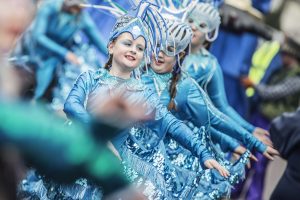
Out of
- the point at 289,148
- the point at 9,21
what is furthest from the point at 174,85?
the point at 9,21

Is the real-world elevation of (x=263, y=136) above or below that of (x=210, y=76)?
below

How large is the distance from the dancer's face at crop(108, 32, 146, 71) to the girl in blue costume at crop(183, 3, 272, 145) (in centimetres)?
46

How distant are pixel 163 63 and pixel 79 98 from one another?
0.48 metres

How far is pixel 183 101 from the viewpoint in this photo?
9.00ft

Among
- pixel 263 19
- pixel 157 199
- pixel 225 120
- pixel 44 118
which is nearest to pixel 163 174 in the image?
pixel 157 199

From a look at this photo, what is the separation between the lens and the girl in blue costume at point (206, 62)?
2.89 meters

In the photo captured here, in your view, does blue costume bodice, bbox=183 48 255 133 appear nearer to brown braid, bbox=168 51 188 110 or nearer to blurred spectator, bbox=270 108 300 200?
brown braid, bbox=168 51 188 110

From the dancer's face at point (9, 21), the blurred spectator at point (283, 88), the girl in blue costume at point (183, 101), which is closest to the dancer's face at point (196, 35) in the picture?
the girl in blue costume at point (183, 101)

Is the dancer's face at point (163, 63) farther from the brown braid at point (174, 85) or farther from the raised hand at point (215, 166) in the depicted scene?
the raised hand at point (215, 166)

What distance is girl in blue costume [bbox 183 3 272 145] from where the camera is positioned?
2.89 metres

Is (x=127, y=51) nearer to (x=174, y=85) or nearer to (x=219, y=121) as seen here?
(x=174, y=85)

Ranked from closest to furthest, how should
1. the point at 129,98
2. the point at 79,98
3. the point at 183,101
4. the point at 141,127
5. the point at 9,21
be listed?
the point at 9,21
the point at 129,98
the point at 79,98
the point at 141,127
the point at 183,101

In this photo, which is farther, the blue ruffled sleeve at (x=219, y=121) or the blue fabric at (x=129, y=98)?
the blue ruffled sleeve at (x=219, y=121)

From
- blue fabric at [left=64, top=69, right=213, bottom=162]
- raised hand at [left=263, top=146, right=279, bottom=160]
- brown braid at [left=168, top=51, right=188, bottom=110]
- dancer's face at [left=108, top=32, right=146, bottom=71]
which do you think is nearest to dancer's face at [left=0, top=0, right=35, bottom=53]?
blue fabric at [left=64, top=69, right=213, bottom=162]
